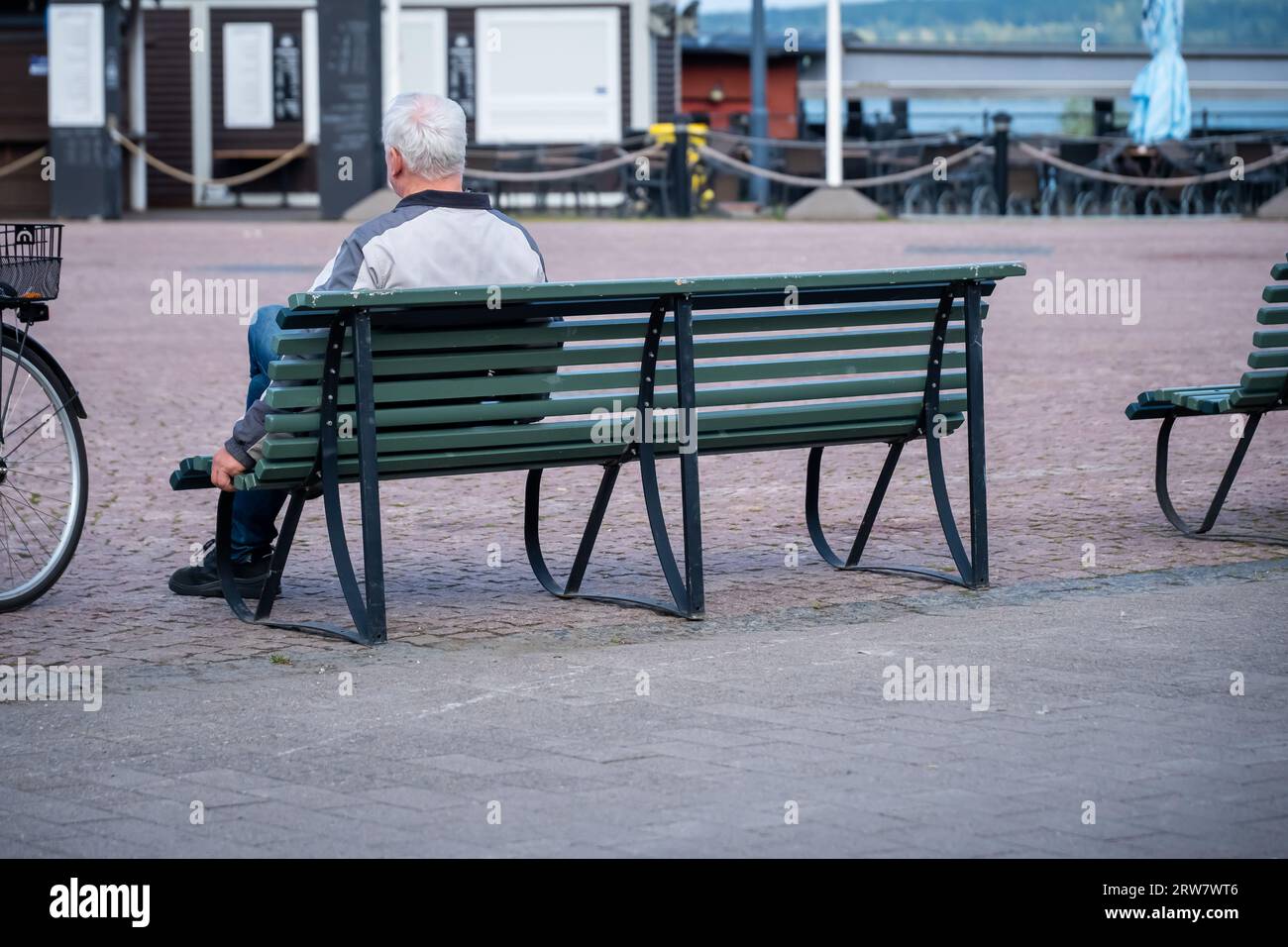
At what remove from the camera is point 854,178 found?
31703 millimetres

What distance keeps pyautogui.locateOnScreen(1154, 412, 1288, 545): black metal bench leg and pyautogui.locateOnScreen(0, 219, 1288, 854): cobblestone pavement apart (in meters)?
0.11

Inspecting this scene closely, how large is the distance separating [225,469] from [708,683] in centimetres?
145

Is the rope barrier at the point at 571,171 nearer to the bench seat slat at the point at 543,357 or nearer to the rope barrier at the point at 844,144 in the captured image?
the rope barrier at the point at 844,144

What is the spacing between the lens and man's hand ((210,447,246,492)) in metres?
5.51

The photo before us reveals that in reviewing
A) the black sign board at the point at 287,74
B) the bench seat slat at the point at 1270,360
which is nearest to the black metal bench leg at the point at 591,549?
the bench seat slat at the point at 1270,360

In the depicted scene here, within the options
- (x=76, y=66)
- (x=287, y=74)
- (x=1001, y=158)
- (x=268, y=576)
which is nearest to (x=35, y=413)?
(x=268, y=576)

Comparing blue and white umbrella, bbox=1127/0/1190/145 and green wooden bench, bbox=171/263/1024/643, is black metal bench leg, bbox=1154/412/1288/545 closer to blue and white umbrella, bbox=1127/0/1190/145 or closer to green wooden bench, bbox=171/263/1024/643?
green wooden bench, bbox=171/263/1024/643

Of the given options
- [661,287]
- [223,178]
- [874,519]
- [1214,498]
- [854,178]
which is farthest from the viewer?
[223,178]

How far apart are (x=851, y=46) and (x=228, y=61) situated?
15.8m

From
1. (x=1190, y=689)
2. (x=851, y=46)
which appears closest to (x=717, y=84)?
(x=851, y=46)

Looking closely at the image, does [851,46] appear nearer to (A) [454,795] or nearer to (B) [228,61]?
(B) [228,61]

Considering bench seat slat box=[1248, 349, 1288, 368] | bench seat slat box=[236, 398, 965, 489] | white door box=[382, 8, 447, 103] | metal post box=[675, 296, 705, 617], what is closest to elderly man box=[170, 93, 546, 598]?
bench seat slat box=[236, 398, 965, 489]

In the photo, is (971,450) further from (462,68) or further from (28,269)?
(462,68)

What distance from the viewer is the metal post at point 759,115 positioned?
32.2m
